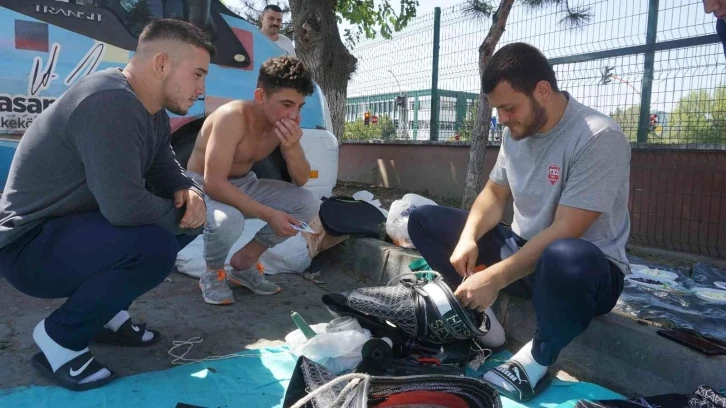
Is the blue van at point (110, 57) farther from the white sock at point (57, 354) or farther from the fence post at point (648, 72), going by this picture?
the fence post at point (648, 72)

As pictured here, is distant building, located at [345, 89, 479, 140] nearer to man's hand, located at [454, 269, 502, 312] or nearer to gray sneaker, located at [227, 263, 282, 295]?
gray sneaker, located at [227, 263, 282, 295]

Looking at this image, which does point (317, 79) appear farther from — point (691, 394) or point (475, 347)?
point (691, 394)

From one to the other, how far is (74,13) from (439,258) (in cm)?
303

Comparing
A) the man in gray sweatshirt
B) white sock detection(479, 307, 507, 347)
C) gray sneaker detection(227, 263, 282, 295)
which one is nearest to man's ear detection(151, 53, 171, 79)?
the man in gray sweatshirt

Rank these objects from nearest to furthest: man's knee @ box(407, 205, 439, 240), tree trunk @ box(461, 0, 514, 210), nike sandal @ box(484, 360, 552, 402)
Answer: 1. nike sandal @ box(484, 360, 552, 402)
2. man's knee @ box(407, 205, 439, 240)
3. tree trunk @ box(461, 0, 514, 210)

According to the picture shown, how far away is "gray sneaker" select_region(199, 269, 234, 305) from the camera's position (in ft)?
9.78

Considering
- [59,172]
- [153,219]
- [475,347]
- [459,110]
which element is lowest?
[475,347]

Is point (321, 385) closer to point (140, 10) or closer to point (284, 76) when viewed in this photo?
point (284, 76)

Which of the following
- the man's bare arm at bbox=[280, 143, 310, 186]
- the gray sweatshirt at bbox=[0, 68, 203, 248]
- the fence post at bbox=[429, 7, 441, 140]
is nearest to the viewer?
the gray sweatshirt at bbox=[0, 68, 203, 248]

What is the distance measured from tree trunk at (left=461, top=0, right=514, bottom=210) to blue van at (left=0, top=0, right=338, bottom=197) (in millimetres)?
1523

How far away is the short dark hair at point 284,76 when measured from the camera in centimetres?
289

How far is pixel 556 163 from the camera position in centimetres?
220

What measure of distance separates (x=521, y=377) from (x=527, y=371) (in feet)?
0.12

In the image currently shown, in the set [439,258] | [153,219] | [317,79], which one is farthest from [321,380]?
[317,79]
